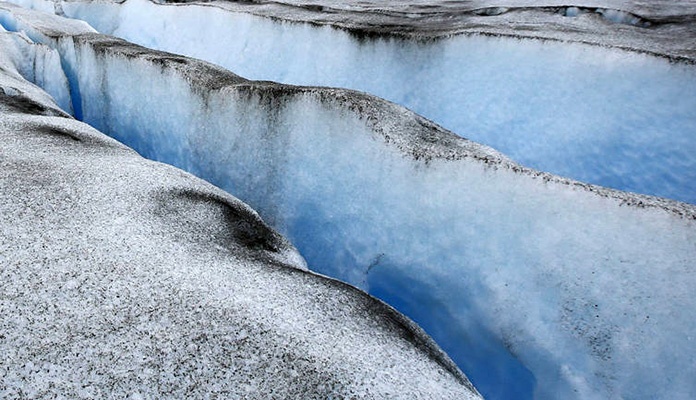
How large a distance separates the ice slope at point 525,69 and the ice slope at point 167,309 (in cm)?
279

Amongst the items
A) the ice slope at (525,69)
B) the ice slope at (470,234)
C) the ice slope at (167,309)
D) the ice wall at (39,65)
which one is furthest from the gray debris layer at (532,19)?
the ice slope at (167,309)

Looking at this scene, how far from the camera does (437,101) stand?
17.9ft

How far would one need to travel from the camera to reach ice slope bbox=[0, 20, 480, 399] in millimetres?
1929

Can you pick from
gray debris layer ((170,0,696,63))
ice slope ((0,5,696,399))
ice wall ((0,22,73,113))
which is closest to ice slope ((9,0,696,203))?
gray debris layer ((170,0,696,63))

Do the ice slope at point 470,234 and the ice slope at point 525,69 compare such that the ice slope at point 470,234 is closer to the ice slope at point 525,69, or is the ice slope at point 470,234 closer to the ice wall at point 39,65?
the ice slope at point 525,69

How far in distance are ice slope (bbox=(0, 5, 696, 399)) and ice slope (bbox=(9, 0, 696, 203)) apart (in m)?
1.54

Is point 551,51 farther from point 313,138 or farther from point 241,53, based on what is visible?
point 241,53

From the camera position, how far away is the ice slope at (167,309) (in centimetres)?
193

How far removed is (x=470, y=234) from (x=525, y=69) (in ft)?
7.67

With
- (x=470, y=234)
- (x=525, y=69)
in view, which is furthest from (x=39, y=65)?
(x=470, y=234)

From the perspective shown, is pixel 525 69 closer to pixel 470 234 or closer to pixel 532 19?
pixel 532 19

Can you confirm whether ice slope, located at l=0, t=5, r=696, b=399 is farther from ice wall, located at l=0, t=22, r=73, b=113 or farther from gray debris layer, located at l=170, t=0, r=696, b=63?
ice wall, located at l=0, t=22, r=73, b=113

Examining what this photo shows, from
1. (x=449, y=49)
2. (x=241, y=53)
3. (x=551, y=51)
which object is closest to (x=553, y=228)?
(x=551, y=51)

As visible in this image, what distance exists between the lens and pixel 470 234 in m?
3.33
